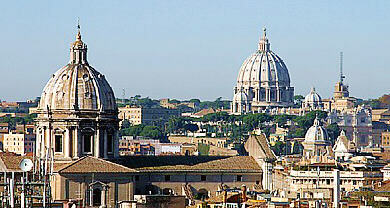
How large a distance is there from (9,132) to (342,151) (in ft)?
160

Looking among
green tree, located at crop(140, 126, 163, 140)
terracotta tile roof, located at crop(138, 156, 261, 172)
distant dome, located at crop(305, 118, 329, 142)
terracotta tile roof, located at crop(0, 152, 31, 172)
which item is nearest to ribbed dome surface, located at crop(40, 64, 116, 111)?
terracotta tile roof, located at crop(0, 152, 31, 172)

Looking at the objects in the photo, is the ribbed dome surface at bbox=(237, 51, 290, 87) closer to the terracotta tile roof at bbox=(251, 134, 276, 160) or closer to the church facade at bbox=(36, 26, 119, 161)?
the terracotta tile roof at bbox=(251, 134, 276, 160)

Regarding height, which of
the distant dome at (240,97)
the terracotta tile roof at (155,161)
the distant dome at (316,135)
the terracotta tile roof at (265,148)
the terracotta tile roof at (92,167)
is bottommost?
the terracotta tile roof at (92,167)

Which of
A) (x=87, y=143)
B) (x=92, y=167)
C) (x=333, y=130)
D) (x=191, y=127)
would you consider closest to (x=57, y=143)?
(x=87, y=143)

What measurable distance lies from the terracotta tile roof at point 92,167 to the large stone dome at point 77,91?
2445 millimetres

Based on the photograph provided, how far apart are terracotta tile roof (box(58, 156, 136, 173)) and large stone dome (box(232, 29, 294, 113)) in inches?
4721

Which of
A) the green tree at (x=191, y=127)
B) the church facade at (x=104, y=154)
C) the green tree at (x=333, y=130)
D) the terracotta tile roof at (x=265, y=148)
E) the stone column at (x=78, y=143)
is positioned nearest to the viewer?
the church facade at (x=104, y=154)

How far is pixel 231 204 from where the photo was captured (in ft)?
171

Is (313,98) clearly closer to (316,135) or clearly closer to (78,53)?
(316,135)

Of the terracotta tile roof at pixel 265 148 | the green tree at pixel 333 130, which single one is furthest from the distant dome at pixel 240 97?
the terracotta tile roof at pixel 265 148

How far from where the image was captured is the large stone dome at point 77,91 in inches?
2544

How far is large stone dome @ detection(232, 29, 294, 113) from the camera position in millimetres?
185375

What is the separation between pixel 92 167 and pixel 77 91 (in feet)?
12.1

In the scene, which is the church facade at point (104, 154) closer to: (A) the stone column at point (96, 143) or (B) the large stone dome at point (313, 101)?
(A) the stone column at point (96, 143)
